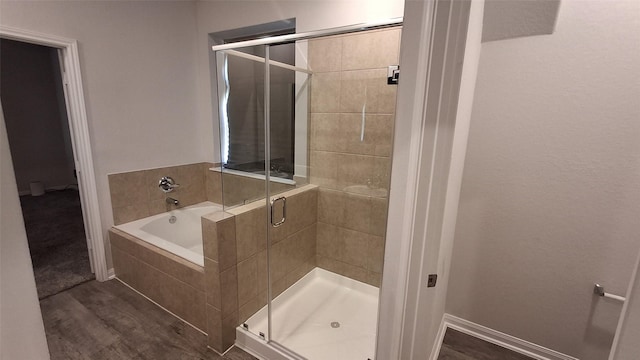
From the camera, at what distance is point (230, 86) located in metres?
2.50

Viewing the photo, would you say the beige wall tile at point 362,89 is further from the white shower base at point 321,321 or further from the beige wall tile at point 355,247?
Answer: the white shower base at point 321,321

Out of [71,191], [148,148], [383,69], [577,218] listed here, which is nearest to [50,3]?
[148,148]

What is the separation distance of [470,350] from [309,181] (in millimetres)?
1740

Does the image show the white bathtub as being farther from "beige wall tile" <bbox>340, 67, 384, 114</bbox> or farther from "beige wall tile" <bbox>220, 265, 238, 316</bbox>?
"beige wall tile" <bbox>340, 67, 384, 114</bbox>

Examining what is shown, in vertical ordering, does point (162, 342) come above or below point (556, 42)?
below

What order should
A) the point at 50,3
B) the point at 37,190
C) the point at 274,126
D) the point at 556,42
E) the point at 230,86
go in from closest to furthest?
1. the point at 556,42
2. the point at 50,3
3. the point at 274,126
4. the point at 230,86
5. the point at 37,190

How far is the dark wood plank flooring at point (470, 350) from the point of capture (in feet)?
6.08

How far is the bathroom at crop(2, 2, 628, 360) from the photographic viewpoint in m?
2.26

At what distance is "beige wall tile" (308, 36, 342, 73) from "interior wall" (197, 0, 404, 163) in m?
0.10

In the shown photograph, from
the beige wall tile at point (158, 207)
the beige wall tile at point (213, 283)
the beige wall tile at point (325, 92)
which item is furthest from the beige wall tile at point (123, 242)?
the beige wall tile at point (325, 92)

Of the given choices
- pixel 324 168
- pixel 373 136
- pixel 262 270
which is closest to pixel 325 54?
pixel 373 136

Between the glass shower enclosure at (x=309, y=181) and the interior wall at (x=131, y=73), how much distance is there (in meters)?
0.68

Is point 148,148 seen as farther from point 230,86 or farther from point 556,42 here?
point 556,42

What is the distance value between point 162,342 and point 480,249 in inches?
89.1
